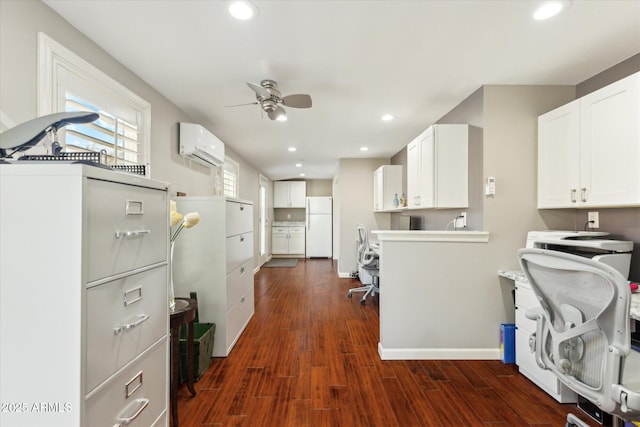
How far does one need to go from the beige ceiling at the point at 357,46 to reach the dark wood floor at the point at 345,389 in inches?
95.3

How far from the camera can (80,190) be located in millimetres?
812

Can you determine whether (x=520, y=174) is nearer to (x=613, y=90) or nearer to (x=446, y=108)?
(x=613, y=90)

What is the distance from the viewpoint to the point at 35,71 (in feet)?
4.73

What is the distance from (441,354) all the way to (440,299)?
49 centimetres

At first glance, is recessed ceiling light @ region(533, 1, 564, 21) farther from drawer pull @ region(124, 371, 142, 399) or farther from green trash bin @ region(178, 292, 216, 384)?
green trash bin @ region(178, 292, 216, 384)

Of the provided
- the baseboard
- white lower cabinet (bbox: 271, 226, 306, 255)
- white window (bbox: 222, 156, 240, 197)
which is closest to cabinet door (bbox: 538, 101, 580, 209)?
the baseboard

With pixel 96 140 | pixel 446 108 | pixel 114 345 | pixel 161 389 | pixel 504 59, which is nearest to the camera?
pixel 114 345

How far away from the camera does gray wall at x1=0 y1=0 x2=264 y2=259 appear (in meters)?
1.31

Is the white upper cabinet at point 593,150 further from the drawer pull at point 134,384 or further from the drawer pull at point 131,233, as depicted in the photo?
the drawer pull at point 134,384

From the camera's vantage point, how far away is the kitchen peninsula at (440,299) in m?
2.46

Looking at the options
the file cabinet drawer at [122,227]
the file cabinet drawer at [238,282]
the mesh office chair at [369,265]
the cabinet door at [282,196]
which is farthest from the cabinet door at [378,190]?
the file cabinet drawer at [122,227]

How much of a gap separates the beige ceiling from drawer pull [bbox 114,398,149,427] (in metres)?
1.91

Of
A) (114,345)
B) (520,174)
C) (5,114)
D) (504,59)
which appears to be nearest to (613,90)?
(504,59)

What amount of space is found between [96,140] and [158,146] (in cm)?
72
